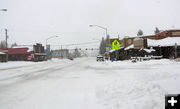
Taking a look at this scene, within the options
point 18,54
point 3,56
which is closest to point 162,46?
point 3,56

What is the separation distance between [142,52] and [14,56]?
52.8 m

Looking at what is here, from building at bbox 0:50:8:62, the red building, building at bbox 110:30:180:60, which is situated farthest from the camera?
the red building

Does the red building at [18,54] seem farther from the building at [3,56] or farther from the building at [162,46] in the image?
the building at [162,46]

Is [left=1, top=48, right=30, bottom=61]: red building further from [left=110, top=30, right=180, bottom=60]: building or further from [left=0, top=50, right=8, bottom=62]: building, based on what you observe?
[left=110, top=30, right=180, bottom=60]: building

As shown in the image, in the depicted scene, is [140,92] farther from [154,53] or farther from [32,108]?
[154,53]

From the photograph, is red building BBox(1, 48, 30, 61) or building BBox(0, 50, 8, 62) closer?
building BBox(0, 50, 8, 62)

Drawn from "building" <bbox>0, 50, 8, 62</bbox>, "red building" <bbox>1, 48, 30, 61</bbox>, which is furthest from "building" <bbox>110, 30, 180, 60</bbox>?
"red building" <bbox>1, 48, 30, 61</bbox>

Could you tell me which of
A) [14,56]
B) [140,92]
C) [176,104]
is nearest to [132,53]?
[140,92]

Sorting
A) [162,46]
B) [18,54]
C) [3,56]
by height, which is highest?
[162,46]

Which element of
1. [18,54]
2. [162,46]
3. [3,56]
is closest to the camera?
[162,46]

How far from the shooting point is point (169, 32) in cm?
3534

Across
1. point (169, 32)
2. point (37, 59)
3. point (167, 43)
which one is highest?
point (169, 32)

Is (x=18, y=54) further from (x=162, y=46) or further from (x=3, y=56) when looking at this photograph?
(x=162, y=46)

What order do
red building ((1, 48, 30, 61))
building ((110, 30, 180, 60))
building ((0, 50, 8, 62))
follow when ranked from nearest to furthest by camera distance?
building ((110, 30, 180, 60)), building ((0, 50, 8, 62)), red building ((1, 48, 30, 61))
